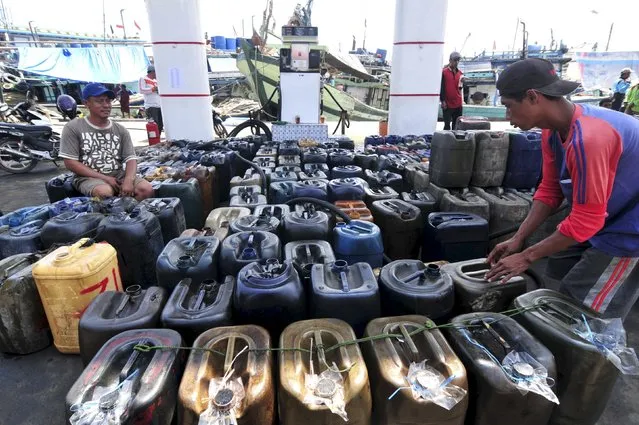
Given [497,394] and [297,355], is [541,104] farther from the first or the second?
[297,355]

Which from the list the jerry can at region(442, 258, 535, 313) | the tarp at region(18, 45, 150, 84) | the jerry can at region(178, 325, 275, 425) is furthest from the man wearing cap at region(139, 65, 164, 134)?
the tarp at region(18, 45, 150, 84)

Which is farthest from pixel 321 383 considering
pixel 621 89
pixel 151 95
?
pixel 621 89

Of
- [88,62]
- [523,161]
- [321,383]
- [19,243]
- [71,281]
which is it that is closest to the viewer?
[321,383]

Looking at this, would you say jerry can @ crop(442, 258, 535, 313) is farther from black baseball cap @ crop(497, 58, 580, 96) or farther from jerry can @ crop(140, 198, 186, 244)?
jerry can @ crop(140, 198, 186, 244)

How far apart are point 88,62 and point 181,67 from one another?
47.1 ft

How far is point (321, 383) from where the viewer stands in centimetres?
128

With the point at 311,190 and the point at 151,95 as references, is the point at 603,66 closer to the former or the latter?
the point at 151,95

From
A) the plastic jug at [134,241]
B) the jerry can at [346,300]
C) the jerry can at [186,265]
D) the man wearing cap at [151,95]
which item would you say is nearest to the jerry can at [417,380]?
the jerry can at [346,300]

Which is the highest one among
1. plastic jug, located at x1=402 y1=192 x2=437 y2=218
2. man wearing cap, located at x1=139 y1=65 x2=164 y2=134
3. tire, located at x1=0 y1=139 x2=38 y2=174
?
man wearing cap, located at x1=139 y1=65 x2=164 y2=134

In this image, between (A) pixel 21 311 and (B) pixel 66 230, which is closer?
(A) pixel 21 311

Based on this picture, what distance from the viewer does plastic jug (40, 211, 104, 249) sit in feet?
8.25

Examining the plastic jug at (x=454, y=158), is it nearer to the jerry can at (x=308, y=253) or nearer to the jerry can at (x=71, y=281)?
the jerry can at (x=308, y=253)

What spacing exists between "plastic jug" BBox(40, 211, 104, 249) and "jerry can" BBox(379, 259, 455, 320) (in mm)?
2028

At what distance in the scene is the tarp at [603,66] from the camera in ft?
87.1
